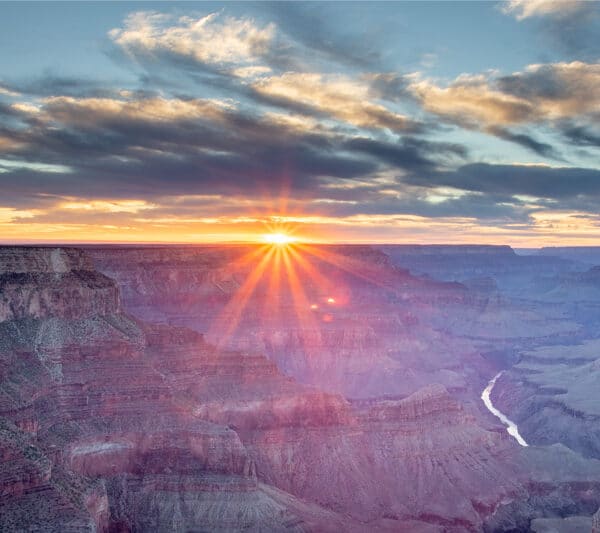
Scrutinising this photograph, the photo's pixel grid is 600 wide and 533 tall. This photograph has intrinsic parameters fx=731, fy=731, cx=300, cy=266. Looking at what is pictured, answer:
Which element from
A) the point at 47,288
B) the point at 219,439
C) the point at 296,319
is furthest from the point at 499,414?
the point at 47,288

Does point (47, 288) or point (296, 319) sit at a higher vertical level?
point (47, 288)

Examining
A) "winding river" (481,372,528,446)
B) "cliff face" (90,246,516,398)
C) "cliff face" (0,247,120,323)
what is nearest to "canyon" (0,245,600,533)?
"cliff face" (0,247,120,323)

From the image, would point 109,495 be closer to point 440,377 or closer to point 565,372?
point 440,377

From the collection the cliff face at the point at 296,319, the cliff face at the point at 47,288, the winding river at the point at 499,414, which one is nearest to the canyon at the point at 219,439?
the cliff face at the point at 47,288

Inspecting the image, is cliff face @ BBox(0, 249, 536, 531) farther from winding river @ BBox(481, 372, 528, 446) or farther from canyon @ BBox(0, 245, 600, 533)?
winding river @ BBox(481, 372, 528, 446)

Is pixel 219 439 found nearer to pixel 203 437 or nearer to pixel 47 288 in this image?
pixel 203 437

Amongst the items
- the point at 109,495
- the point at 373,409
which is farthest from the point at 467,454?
the point at 109,495
